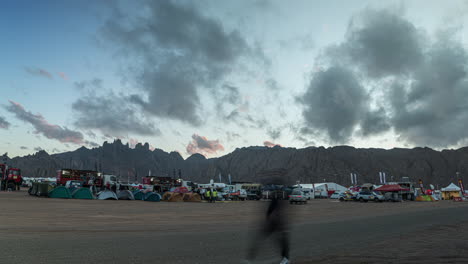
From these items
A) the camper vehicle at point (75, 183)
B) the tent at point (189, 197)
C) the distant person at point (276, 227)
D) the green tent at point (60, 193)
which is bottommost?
the tent at point (189, 197)

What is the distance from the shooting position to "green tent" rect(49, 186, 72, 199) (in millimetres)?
→ 30538

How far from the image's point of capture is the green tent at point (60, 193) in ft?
100

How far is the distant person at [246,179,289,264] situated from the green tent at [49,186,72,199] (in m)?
31.1

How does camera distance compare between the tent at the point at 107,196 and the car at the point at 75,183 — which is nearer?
the tent at the point at 107,196

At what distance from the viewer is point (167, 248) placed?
22.6 ft

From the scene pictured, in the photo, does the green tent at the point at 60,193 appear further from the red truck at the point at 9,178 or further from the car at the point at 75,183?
the red truck at the point at 9,178

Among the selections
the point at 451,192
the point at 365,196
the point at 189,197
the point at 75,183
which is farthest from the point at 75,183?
the point at 451,192

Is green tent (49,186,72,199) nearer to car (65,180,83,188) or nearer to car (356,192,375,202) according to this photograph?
car (65,180,83,188)

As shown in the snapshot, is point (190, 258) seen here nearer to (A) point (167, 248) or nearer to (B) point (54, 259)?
(A) point (167, 248)

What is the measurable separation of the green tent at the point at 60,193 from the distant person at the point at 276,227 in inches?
1223

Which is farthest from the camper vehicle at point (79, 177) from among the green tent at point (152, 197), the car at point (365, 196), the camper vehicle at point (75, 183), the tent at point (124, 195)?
the car at point (365, 196)

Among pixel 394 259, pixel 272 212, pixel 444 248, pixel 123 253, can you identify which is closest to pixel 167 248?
pixel 123 253

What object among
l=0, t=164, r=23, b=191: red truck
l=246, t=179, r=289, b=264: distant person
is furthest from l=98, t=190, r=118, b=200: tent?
l=246, t=179, r=289, b=264: distant person

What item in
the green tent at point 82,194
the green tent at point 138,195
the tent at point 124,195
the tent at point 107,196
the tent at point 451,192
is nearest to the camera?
the green tent at point 82,194
